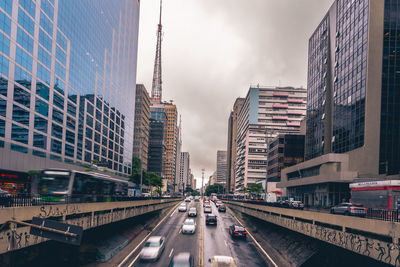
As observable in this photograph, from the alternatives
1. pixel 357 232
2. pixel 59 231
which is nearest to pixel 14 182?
pixel 59 231

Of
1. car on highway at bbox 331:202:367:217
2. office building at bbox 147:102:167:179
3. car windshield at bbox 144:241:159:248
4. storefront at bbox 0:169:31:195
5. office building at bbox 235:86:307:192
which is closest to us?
car on highway at bbox 331:202:367:217

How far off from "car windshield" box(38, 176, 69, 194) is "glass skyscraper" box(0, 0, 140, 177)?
88.1ft

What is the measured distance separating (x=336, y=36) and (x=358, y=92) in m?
18.1

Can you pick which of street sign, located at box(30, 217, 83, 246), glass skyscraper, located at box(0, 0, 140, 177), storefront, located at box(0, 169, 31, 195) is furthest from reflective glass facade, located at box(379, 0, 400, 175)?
storefront, located at box(0, 169, 31, 195)

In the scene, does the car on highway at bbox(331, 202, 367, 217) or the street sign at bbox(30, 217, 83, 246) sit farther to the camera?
the car on highway at bbox(331, 202, 367, 217)

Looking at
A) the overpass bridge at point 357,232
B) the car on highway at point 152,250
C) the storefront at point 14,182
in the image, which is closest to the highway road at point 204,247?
the car on highway at point 152,250

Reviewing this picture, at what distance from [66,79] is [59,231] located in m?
62.2

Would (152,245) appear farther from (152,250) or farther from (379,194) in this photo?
(379,194)

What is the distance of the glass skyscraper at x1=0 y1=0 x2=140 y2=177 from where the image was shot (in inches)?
1916

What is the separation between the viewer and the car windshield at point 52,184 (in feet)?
81.6

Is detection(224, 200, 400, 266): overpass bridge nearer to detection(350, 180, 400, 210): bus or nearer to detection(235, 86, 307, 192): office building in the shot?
detection(350, 180, 400, 210): bus

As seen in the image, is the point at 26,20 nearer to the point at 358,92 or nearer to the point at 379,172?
the point at 358,92

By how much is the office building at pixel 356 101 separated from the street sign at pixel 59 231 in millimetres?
46904

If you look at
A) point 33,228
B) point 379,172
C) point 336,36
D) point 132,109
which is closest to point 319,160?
point 379,172
